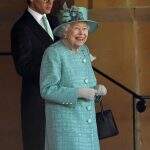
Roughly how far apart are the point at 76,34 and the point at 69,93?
1.41 ft

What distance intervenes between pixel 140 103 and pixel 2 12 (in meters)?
1.60

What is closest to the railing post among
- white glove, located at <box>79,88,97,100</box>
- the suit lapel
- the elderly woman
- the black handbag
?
the black handbag

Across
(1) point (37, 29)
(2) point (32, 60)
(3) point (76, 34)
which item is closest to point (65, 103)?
(3) point (76, 34)

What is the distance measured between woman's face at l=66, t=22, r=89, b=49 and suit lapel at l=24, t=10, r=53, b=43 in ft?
1.73

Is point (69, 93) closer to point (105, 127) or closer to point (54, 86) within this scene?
point (54, 86)

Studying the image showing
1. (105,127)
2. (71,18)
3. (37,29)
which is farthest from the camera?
(37,29)

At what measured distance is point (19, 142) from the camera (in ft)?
21.5

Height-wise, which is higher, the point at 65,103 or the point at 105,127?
the point at 65,103

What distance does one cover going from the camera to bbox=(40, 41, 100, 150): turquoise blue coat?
15.4 feet

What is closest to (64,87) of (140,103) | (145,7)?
(140,103)

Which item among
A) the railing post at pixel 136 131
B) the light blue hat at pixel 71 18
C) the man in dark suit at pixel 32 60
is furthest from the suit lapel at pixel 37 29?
the railing post at pixel 136 131

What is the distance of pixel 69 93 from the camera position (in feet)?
15.4

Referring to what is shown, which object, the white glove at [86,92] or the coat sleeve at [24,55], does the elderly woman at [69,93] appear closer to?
the white glove at [86,92]

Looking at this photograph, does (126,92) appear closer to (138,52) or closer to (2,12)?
(138,52)
